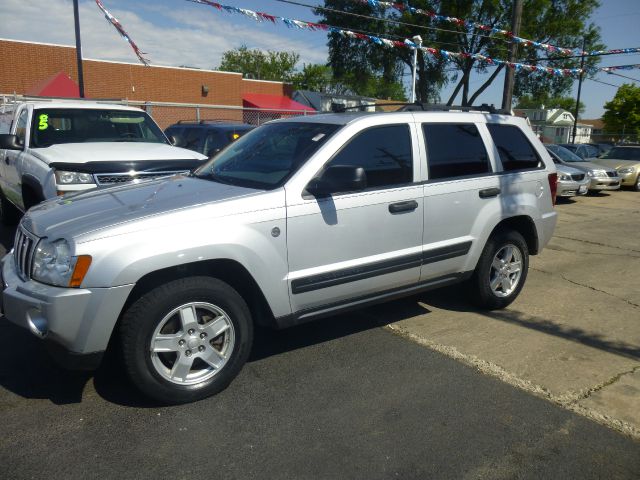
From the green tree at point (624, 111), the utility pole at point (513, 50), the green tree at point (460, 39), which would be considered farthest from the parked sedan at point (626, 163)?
the green tree at point (624, 111)

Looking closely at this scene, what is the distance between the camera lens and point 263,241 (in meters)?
3.55

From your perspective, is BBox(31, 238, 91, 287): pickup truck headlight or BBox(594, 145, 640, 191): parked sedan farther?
BBox(594, 145, 640, 191): parked sedan

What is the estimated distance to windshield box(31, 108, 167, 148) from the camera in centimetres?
712

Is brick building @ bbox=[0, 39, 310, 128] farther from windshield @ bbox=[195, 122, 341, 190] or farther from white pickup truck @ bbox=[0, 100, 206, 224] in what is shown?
windshield @ bbox=[195, 122, 341, 190]

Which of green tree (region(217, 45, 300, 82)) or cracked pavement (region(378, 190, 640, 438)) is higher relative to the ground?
green tree (region(217, 45, 300, 82))

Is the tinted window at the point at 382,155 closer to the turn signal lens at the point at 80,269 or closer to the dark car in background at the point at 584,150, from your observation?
the turn signal lens at the point at 80,269

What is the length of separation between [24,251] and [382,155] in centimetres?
261

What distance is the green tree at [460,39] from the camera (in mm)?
29078

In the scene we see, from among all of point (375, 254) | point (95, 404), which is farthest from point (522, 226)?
point (95, 404)

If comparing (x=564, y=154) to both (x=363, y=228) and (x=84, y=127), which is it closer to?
(x=84, y=127)

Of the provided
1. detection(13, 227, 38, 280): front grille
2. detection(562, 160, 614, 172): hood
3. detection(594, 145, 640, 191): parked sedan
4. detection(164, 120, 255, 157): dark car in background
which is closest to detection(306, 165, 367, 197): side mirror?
detection(13, 227, 38, 280): front grille

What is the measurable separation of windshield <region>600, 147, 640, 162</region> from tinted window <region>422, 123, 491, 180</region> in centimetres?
1618

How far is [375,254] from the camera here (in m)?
4.10

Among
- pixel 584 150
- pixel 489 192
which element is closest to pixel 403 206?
pixel 489 192
